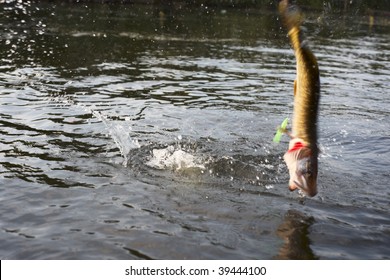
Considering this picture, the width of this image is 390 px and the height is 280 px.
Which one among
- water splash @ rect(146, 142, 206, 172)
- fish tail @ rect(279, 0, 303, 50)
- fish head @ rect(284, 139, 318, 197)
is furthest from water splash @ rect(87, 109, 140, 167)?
fish tail @ rect(279, 0, 303, 50)

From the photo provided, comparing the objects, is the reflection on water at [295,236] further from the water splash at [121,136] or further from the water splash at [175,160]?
the water splash at [121,136]

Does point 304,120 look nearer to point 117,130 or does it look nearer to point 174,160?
point 174,160

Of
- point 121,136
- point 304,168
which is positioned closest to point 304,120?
point 304,168

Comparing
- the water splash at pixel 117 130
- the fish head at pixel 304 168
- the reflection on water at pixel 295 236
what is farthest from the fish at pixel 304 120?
the water splash at pixel 117 130

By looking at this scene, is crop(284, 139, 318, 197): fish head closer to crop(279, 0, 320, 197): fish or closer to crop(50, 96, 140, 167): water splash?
crop(279, 0, 320, 197): fish

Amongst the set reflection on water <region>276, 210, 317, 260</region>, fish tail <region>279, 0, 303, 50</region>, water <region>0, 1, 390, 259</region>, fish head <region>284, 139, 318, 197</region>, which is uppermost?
fish tail <region>279, 0, 303, 50</region>

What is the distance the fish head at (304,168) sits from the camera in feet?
17.5

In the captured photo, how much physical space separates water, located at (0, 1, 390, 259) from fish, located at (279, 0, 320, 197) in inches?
29.3

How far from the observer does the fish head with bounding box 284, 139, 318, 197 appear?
5332 millimetres

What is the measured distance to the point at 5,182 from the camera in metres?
6.91

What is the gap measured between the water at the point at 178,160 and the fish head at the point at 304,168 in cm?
66

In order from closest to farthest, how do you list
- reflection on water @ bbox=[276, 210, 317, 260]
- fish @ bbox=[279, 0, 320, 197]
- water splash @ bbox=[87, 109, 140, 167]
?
reflection on water @ bbox=[276, 210, 317, 260] < fish @ bbox=[279, 0, 320, 197] < water splash @ bbox=[87, 109, 140, 167]

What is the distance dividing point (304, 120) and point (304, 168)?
0.56 meters

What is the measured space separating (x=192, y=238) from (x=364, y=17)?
4308 centimetres
